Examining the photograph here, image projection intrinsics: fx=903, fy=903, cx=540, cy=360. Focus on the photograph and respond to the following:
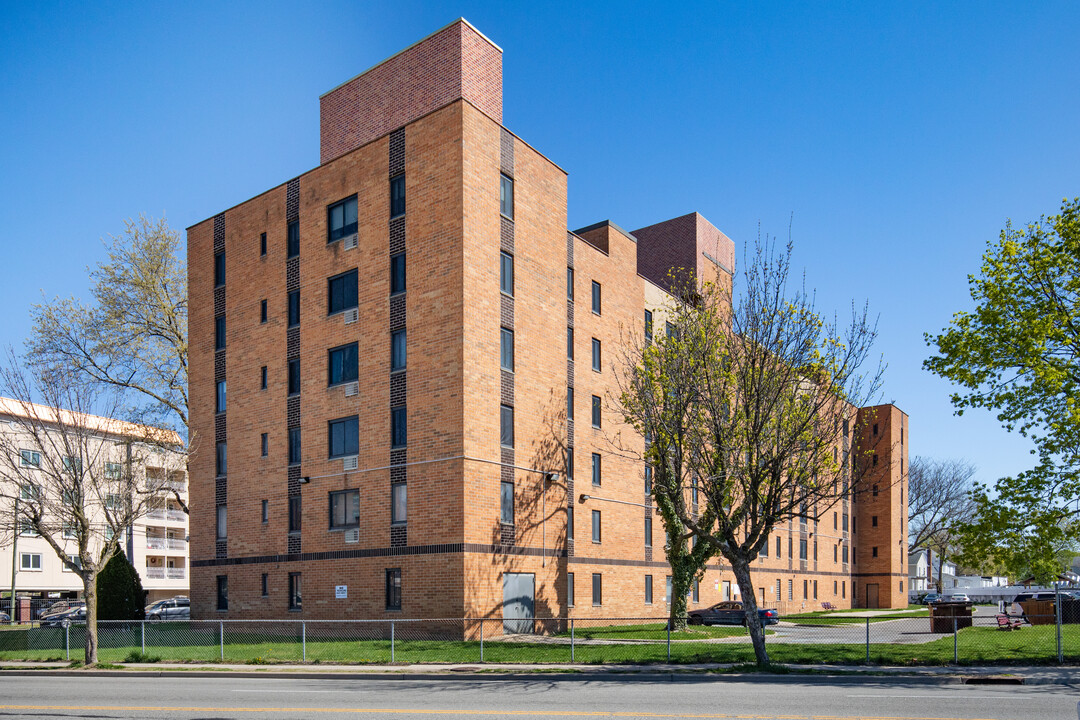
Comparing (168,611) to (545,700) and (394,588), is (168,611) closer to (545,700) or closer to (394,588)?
(394,588)

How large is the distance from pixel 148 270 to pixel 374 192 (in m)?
16.7

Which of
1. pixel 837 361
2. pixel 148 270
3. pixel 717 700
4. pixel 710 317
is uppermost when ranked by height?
pixel 148 270

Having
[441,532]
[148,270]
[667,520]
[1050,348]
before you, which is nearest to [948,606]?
[667,520]

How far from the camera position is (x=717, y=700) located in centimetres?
1487

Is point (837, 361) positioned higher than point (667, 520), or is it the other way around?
point (837, 361)

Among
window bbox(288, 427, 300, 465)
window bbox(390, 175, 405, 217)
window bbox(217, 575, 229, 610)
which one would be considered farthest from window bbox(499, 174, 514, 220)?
window bbox(217, 575, 229, 610)

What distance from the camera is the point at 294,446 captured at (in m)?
36.4

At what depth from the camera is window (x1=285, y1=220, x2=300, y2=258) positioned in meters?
37.7

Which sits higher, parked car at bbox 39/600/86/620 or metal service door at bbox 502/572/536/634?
metal service door at bbox 502/572/536/634

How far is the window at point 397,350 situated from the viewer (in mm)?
33094

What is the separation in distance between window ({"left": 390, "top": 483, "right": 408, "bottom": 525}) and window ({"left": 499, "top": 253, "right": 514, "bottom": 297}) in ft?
26.6

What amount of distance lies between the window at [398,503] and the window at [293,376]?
7308 mm

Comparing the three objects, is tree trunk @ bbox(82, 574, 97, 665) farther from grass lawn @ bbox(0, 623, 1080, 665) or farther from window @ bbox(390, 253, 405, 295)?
window @ bbox(390, 253, 405, 295)

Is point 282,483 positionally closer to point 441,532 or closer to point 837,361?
point 441,532
